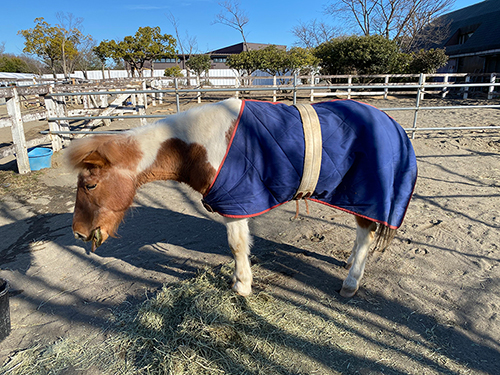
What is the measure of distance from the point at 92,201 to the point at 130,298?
98 centimetres

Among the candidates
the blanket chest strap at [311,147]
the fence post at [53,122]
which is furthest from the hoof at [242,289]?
the fence post at [53,122]

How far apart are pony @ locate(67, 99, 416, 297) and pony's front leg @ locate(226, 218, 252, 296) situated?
90 millimetres

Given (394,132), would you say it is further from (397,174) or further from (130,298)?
(130,298)

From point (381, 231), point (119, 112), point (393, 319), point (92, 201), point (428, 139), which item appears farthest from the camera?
point (119, 112)

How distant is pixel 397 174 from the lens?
7.47 feet

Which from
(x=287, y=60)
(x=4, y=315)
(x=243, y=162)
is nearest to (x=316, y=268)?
(x=243, y=162)

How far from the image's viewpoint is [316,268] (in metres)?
2.89

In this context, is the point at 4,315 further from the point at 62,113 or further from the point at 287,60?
the point at 287,60

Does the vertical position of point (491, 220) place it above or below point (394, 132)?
below

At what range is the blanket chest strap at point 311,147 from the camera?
211 centimetres

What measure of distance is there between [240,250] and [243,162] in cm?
73

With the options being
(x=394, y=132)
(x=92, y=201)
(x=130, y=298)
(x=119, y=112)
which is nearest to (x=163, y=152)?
(x=92, y=201)

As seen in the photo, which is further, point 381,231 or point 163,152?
point 381,231

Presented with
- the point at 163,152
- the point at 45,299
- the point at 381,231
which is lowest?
the point at 45,299
